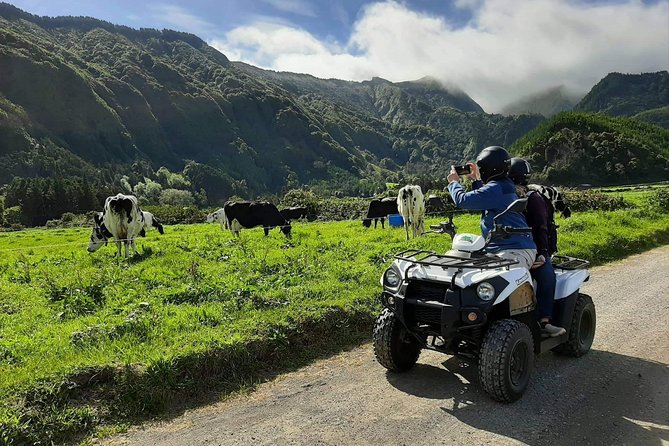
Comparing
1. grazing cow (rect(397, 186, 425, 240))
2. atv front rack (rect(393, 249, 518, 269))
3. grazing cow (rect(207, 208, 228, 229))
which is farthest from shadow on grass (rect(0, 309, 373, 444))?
grazing cow (rect(207, 208, 228, 229))

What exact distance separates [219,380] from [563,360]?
4.73 metres

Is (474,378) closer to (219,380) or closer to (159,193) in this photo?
(219,380)

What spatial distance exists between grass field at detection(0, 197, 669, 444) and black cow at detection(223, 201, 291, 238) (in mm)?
14079

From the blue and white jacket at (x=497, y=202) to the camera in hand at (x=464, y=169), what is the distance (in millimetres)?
222

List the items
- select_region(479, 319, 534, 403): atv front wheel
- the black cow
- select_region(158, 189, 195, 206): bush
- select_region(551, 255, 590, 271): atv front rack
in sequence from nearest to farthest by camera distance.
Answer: select_region(479, 319, 534, 403): atv front wheel
select_region(551, 255, 590, 271): atv front rack
the black cow
select_region(158, 189, 195, 206): bush

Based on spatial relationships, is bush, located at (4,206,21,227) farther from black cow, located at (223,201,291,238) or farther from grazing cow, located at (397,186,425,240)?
grazing cow, located at (397,186,425,240)

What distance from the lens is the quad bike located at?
17.6 feet

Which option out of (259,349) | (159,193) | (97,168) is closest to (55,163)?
(97,168)

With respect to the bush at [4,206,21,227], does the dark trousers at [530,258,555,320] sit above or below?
above

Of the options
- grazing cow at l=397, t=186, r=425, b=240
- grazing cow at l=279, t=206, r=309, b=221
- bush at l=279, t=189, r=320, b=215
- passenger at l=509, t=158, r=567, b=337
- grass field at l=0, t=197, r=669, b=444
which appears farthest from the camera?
bush at l=279, t=189, r=320, b=215

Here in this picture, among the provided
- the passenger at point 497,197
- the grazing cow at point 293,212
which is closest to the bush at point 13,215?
the grazing cow at point 293,212

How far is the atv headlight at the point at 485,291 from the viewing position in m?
5.35

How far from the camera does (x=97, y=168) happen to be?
180 metres

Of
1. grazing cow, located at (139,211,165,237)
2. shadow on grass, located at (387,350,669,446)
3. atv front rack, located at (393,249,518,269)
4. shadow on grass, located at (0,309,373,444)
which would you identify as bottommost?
shadow on grass, located at (387,350,669,446)
